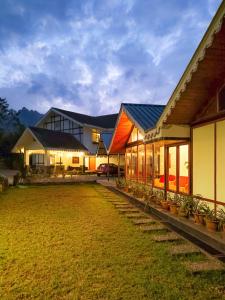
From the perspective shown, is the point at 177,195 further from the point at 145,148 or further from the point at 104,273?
the point at 104,273

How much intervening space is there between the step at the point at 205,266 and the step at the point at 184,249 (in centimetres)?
49

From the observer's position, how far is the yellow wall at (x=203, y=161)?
7586 millimetres

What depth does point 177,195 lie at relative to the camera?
9266 mm

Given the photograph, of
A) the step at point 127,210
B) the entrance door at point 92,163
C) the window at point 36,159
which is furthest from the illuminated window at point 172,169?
the entrance door at point 92,163

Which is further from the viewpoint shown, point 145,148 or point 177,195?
point 145,148

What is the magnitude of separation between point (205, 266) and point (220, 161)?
2997 millimetres

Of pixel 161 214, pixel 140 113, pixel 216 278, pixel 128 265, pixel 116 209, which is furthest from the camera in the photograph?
pixel 140 113

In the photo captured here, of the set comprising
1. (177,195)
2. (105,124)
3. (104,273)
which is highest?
(105,124)

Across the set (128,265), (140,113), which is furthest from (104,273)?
(140,113)

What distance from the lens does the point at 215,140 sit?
733 cm

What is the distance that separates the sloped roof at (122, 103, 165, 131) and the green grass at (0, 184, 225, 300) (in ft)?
14.0

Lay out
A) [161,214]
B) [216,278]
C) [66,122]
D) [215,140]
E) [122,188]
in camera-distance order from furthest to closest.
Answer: [66,122]
[122,188]
[161,214]
[215,140]
[216,278]

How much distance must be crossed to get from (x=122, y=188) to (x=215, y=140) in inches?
334

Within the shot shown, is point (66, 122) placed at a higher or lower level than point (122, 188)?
higher
